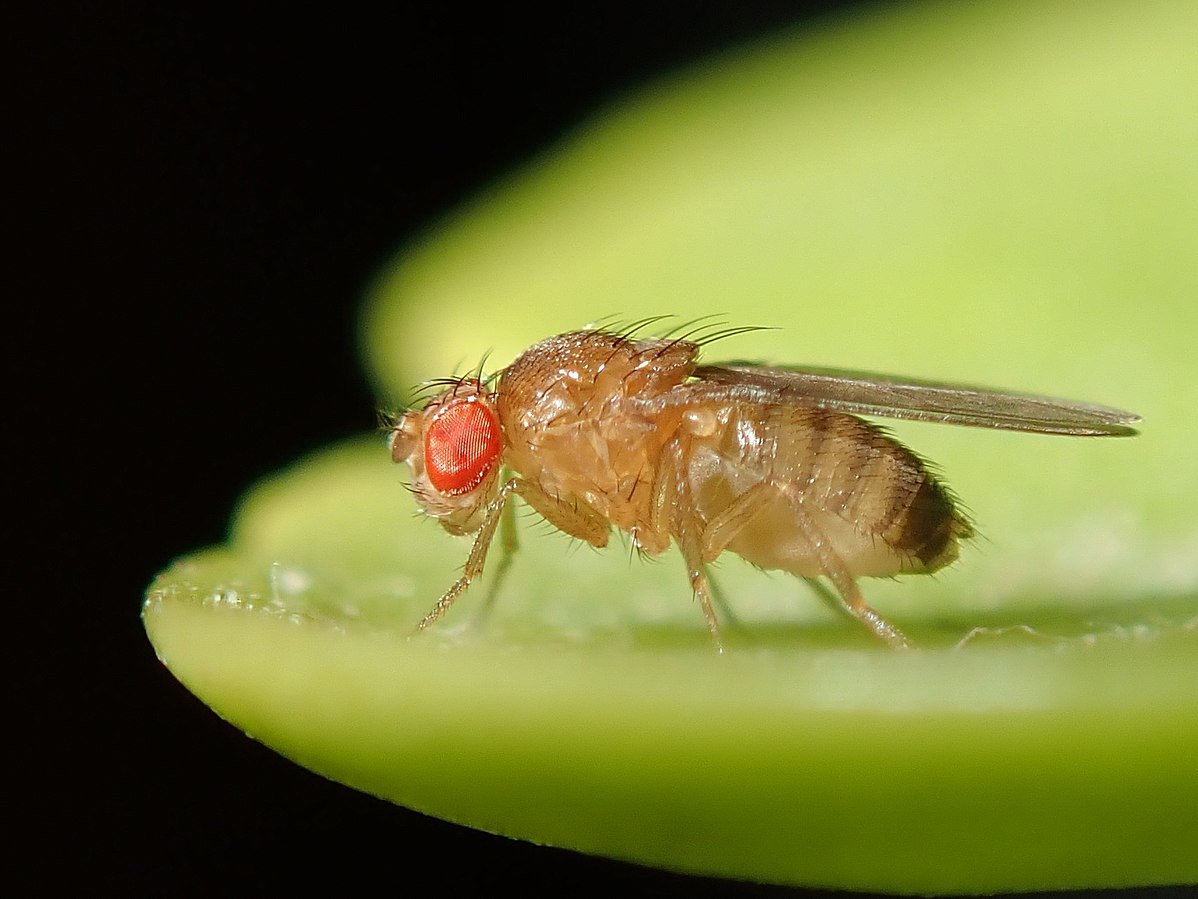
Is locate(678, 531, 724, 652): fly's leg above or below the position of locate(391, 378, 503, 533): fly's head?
below

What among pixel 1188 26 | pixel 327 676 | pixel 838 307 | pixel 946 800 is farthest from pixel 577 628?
pixel 1188 26

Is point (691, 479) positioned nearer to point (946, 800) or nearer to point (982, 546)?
point (982, 546)

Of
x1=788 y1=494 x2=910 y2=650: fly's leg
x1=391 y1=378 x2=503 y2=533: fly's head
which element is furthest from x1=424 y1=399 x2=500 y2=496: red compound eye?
x1=788 y1=494 x2=910 y2=650: fly's leg

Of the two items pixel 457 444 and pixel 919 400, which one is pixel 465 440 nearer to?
pixel 457 444

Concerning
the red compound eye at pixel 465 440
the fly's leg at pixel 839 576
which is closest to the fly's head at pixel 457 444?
the red compound eye at pixel 465 440

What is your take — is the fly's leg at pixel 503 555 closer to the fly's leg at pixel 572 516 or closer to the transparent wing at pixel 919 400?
the fly's leg at pixel 572 516

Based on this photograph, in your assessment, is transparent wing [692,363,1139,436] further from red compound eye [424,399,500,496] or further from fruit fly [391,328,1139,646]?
red compound eye [424,399,500,496]
